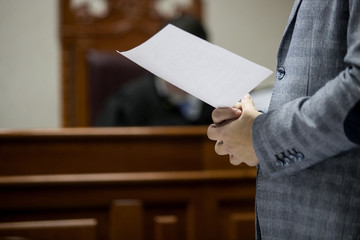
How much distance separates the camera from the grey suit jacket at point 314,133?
558mm

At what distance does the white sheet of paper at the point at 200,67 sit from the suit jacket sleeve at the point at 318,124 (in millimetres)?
69

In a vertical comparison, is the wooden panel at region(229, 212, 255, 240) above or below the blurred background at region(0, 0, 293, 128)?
below

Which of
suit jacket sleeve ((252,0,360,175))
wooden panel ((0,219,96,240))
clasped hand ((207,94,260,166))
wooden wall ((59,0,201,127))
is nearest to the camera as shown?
suit jacket sleeve ((252,0,360,175))

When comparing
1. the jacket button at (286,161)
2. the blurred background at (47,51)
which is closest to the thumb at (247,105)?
the jacket button at (286,161)

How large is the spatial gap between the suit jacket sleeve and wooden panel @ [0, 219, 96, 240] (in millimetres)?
1069

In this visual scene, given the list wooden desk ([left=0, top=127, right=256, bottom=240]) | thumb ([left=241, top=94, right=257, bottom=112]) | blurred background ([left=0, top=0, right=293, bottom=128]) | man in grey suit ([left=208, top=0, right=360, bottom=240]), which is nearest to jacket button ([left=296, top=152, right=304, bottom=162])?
man in grey suit ([left=208, top=0, right=360, bottom=240])

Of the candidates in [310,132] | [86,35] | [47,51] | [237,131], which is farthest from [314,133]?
[47,51]

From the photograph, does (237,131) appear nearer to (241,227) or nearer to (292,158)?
(292,158)

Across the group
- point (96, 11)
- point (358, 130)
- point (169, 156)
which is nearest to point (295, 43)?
point (358, 130)

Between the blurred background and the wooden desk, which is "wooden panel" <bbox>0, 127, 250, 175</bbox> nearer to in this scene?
the wooden desk

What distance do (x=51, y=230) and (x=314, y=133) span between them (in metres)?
1.20

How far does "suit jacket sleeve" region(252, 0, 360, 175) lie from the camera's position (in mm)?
550

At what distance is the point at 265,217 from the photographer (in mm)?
667

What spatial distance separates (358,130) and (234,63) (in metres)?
0.21
